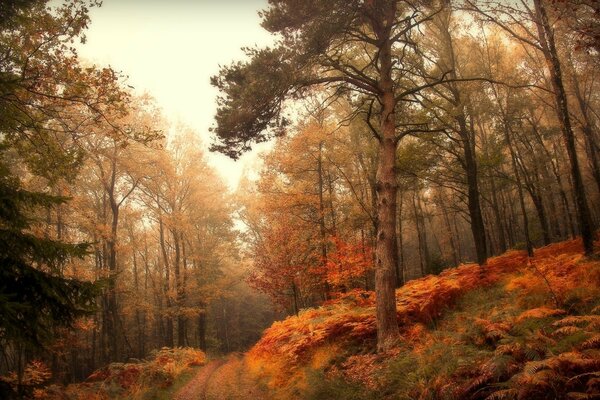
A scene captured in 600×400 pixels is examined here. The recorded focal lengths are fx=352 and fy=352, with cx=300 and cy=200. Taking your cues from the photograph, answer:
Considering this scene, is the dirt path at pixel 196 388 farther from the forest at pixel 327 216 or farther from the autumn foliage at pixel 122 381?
the autumn foliage at pixel 122 381

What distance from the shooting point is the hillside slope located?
4.23m

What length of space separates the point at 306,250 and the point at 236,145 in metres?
9.93

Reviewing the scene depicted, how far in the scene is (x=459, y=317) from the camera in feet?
27.3

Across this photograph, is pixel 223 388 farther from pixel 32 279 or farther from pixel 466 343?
pixel 466 343

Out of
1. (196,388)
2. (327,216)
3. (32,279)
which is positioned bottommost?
(196,388)

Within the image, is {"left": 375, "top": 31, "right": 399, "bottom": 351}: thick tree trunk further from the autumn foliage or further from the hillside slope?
the autumn foliage

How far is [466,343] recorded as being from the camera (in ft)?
20.7

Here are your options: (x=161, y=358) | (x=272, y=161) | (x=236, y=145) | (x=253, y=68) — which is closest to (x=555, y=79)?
(x=253, y=68)

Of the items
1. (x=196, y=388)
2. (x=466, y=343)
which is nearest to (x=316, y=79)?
(x=466, y=343)

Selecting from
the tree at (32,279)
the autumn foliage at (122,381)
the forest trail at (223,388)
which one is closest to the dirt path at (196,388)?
the forest trail at (223,388)

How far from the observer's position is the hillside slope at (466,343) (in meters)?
4.23

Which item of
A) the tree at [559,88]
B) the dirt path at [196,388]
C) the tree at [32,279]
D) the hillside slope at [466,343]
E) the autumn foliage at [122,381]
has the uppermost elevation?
the tree at [559,88]

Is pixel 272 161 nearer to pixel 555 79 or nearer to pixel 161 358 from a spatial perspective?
pixel 161 358

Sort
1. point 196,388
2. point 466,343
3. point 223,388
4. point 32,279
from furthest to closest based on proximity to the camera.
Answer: point 196,388, point 223,388, point 466,343, point 32,279
